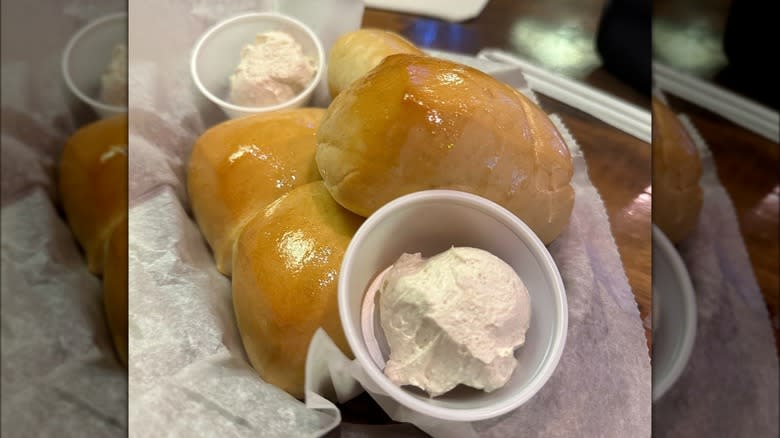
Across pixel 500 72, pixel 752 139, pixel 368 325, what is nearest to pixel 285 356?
pixel 368 325

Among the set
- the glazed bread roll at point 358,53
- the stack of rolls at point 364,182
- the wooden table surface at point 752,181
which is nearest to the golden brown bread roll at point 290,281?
the stack of rolls at point 364,182

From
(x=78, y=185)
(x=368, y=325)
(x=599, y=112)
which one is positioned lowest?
(x=78, y=185)

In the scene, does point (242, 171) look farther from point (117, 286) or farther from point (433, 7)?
point (433, 7)

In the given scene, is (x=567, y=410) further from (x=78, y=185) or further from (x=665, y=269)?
(x=78, y=185)

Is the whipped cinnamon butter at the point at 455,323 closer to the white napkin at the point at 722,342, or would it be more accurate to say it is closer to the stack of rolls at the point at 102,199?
the white napkin at the point at 722,342

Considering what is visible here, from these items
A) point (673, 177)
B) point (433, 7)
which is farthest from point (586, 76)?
point (433, 7)
